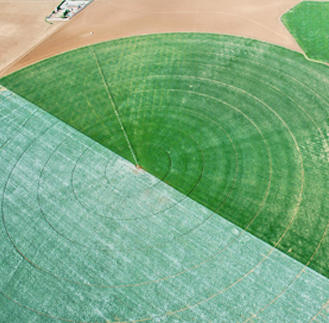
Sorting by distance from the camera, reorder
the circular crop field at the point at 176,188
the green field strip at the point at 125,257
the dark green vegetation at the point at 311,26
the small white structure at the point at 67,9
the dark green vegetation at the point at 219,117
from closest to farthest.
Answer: the green field strip at the point at 125,257
the circular crop field at the point at 176,188
the dark green vegetation at the point at 219,117
the dark green vegetation at the point at 311,26
the small white structure at the point at 67,9

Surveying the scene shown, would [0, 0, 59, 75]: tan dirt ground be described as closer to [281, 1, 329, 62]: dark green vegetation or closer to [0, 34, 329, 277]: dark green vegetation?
[0, 34, 329, 277]: dark green vegetation

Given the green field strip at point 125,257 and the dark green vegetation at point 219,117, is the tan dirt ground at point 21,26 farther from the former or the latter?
the green field strip at point 125,257

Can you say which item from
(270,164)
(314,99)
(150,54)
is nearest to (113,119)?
(150,54)

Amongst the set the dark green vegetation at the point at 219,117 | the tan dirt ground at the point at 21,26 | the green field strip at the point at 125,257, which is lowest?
the green field strip at the point at 125,257

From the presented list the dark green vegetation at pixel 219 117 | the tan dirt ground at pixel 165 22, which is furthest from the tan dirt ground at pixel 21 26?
the dark green vegetation at pixel 219 117

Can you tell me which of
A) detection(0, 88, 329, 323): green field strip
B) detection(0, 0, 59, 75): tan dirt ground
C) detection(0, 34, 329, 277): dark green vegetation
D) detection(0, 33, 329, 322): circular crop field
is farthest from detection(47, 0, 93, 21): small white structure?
detection(0, 88, 329, 323): green field strip
